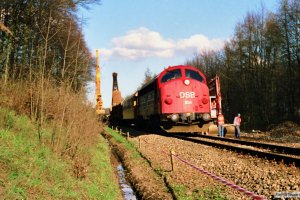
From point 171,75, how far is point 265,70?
2653 centimetres

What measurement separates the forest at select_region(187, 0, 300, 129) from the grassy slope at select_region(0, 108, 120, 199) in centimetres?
2844

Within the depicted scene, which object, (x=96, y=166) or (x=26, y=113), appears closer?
(x=96, y=166)

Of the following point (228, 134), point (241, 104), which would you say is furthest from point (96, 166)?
point (241, 104)

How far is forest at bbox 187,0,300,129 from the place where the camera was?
3906cm

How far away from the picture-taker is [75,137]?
38.9ft

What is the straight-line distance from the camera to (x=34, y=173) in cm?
788

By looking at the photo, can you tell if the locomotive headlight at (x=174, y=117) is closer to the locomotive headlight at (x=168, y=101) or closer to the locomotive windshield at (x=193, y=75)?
the locomotive headlight at (x=168, y=101)

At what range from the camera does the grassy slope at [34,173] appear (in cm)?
698

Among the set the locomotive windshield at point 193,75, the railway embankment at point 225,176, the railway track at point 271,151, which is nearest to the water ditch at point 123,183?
the railway embankment at point 225,176

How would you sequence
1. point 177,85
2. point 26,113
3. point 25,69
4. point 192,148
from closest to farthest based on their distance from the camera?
1. point 26,113
2. point 192,148
3. point 25,69
4. point 177,85

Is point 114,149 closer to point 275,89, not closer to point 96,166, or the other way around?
point 96,166

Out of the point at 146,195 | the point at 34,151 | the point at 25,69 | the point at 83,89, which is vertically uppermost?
the point at 25,69

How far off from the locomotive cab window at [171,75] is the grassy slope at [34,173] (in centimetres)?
1094

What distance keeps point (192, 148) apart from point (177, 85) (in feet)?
20.5
